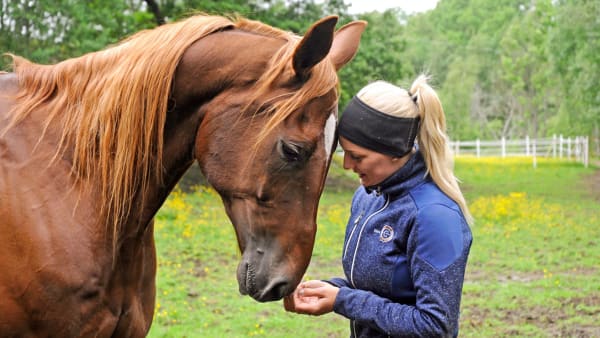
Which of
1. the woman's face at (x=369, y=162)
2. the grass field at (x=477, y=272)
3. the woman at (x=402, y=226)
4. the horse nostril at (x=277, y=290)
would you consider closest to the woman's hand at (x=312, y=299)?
the woman at (x=402, y=226)

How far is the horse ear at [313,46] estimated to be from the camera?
2.16 meters

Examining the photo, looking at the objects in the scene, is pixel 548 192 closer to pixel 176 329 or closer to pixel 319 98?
pixel 176 329

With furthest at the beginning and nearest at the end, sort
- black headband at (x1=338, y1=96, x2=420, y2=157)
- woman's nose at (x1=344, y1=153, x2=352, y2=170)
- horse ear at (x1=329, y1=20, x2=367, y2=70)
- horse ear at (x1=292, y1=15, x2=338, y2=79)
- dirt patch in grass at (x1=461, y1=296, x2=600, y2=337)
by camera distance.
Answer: dirt patch in grass at (x1=461, y1=296, x2=600, y2=337), horse ear at (x1=329, y1=20, x2=367, y2=70), woman's nose at (x1=344, y1=153, x2=352, y2=170), black headband at (x1=338, y1=96, x2=420, y2=157), horse ear at (x1=292, y1=15, x2=338, y2=79)

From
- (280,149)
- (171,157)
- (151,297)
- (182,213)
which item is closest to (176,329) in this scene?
(151,297)

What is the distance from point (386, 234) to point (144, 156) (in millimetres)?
908

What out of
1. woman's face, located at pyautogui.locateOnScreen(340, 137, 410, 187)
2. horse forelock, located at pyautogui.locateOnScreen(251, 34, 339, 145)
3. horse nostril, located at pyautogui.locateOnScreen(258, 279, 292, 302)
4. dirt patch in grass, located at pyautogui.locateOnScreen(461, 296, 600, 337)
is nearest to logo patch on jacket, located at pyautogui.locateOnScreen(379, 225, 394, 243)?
woman's face, located at pyautogui.locateOnScreen(340, 137, 410, 187)

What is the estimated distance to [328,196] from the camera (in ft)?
59.8

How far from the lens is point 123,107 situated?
7.88ft

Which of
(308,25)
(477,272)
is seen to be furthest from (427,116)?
(308,25)

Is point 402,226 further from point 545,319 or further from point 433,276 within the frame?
point 545,319

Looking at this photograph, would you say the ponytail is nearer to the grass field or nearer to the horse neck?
the horse neck

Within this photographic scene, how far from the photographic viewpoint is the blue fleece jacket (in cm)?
220

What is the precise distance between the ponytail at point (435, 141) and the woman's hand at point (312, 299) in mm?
539

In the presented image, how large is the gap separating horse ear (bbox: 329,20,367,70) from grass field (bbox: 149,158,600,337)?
2.69 metres
